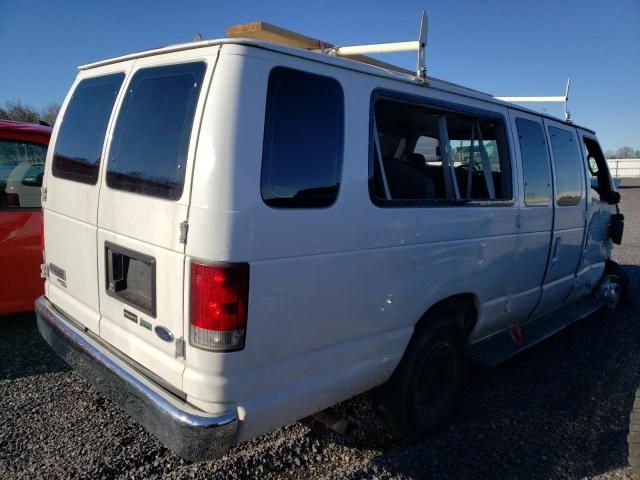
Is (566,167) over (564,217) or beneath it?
over

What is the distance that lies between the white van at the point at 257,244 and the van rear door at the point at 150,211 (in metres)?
0.01

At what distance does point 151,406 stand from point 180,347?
31cm

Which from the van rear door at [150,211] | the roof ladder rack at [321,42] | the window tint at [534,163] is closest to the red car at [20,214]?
the van rear door at [150,211]

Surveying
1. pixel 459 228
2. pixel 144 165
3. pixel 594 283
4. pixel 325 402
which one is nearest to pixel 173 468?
pixel 325 402

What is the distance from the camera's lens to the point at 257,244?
1.97 metres

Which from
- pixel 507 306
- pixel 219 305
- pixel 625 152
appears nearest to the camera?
pixel 219 305

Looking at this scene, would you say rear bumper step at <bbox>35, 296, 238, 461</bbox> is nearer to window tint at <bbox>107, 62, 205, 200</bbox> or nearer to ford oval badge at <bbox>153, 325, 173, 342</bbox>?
ford oval badge at <bbox>153, 325, 173, 342</bbox>

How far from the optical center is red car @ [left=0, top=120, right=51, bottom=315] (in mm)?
3973

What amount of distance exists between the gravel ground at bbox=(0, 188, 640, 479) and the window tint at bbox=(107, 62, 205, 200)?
61.4 inches

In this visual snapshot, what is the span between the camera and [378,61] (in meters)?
3.20

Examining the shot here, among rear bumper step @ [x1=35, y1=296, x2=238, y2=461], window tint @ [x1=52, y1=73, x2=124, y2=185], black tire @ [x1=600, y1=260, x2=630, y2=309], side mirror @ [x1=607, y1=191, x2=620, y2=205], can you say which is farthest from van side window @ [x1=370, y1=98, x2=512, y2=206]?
black tire @ [x1=600, y1=260, x2=630, y2=309]

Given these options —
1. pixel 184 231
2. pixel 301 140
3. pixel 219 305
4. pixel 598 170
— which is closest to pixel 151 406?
pixel 219 305

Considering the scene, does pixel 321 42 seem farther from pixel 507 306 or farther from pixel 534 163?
pixel 507 306

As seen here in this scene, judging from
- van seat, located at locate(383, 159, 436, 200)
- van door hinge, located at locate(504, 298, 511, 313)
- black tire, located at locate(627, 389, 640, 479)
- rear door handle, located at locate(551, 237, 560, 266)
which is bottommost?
black tire, located at locate(627, 389, 640, 479)
